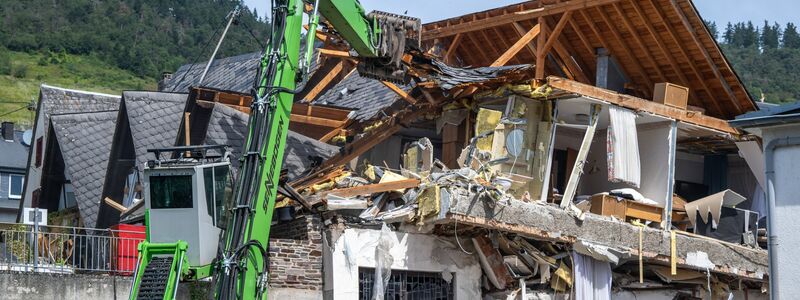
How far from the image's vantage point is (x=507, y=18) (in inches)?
1030

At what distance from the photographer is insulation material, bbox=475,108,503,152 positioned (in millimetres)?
24234

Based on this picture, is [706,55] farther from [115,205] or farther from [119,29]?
[119,29]

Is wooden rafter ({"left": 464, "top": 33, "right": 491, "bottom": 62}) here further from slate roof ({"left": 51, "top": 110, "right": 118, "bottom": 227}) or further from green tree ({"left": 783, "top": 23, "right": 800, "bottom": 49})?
green tree ({"left": 783, "top": 23, "right": 800, "bottom": 49})

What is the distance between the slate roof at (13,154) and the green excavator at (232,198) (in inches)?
1293

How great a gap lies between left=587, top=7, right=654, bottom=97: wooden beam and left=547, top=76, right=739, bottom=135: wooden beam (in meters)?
1.69

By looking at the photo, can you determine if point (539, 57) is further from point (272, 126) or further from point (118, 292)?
point (118, 292)

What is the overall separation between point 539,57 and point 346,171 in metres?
4.48

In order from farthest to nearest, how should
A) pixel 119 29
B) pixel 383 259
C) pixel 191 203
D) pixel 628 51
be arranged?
pixel 119 29 → pixel 628 51 → pixel 383 259 → pixel 191 203

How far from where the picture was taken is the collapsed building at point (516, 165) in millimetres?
22406

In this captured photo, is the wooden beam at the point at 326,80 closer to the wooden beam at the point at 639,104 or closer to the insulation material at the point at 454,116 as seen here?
the insulation material at the point at 454,116

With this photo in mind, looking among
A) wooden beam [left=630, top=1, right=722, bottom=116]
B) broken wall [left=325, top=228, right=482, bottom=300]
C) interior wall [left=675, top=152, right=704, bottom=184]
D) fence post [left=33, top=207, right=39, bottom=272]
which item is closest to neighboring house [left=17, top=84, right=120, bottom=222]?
fence post [left=33, top=207, right=39, bottom=272]

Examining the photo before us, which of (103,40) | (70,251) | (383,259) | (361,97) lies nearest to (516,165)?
(383,259)

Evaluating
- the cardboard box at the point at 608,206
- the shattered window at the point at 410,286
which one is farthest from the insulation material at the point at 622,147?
the shattered window at the point at 410,286

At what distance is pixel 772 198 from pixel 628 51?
28.6ft
